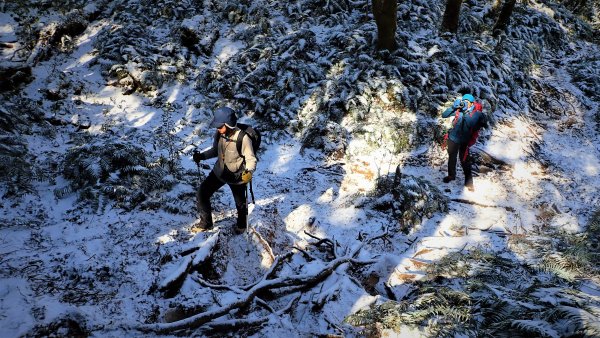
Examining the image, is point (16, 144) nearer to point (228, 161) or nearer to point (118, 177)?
point (118, 177)

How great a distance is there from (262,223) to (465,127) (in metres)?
4.90

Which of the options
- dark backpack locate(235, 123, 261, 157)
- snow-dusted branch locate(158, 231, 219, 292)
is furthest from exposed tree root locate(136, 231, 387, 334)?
dark backpack locate(235, 123, 261, 157)

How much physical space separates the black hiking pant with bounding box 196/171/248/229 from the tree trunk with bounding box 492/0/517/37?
13.4m

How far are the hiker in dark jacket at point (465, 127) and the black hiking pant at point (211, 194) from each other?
4975mm

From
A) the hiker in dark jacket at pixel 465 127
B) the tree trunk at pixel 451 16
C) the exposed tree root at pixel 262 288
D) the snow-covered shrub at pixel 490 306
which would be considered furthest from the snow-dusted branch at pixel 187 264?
the tree trunk at pixel 451 16

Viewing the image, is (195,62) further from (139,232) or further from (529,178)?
(529,178)

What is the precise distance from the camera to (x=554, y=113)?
1134 centimetres

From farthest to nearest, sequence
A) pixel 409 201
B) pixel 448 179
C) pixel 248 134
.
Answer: pixel 448 179 → pixel 409 201 → pixel 248 134

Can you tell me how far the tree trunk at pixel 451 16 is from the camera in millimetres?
11961

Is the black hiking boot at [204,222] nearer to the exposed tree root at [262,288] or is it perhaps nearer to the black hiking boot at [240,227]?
the black hiking boot at [240,227]

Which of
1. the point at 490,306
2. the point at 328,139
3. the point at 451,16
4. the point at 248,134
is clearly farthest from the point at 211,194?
the point at 451,16

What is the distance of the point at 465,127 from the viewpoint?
24.2 ft

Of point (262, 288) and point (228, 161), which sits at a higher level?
point (228, 161)

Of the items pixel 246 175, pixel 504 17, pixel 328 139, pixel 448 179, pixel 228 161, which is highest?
pixel 504 17
